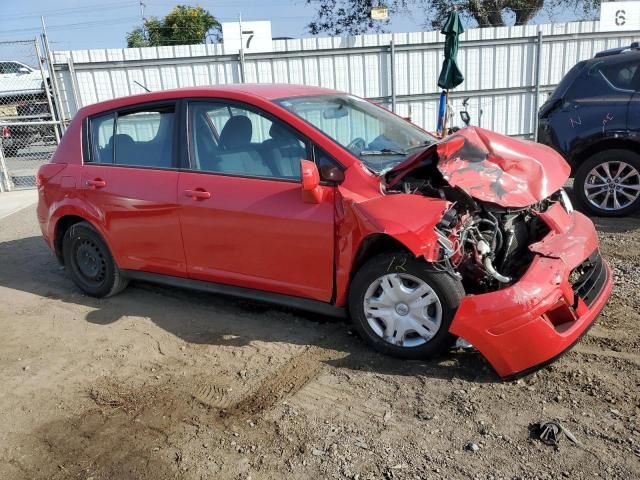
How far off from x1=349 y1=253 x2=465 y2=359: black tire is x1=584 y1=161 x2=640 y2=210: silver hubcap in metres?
4.02

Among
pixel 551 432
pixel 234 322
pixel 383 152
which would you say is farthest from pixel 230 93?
pixel 551 432

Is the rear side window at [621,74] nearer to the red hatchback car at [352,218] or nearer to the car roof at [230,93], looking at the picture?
the red hatchback car at [352,218]

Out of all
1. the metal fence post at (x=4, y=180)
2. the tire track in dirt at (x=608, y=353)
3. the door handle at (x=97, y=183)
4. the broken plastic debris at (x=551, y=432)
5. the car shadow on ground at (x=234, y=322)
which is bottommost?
the metal fence post at (x=4, y=180)

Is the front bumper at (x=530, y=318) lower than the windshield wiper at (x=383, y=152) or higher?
lower

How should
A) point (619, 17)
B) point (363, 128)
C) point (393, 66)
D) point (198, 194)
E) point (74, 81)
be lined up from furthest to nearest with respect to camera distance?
point (619, 17) < point (393, 66) < point (74, 81) < point (363, 128) < point (198, 194)

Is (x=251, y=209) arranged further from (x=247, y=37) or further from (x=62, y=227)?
(x=247, y=37)

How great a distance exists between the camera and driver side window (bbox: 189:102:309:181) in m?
3.74

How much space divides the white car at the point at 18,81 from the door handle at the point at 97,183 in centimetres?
1009

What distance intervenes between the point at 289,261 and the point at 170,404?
117 centimetres

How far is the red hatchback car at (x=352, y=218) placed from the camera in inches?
123

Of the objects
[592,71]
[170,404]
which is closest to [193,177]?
[170,404]

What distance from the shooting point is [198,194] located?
158 inches

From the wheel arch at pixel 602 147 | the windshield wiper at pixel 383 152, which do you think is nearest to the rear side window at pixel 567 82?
the wheel arch at pixel 602 147

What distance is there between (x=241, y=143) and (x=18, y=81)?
41.1 feet
